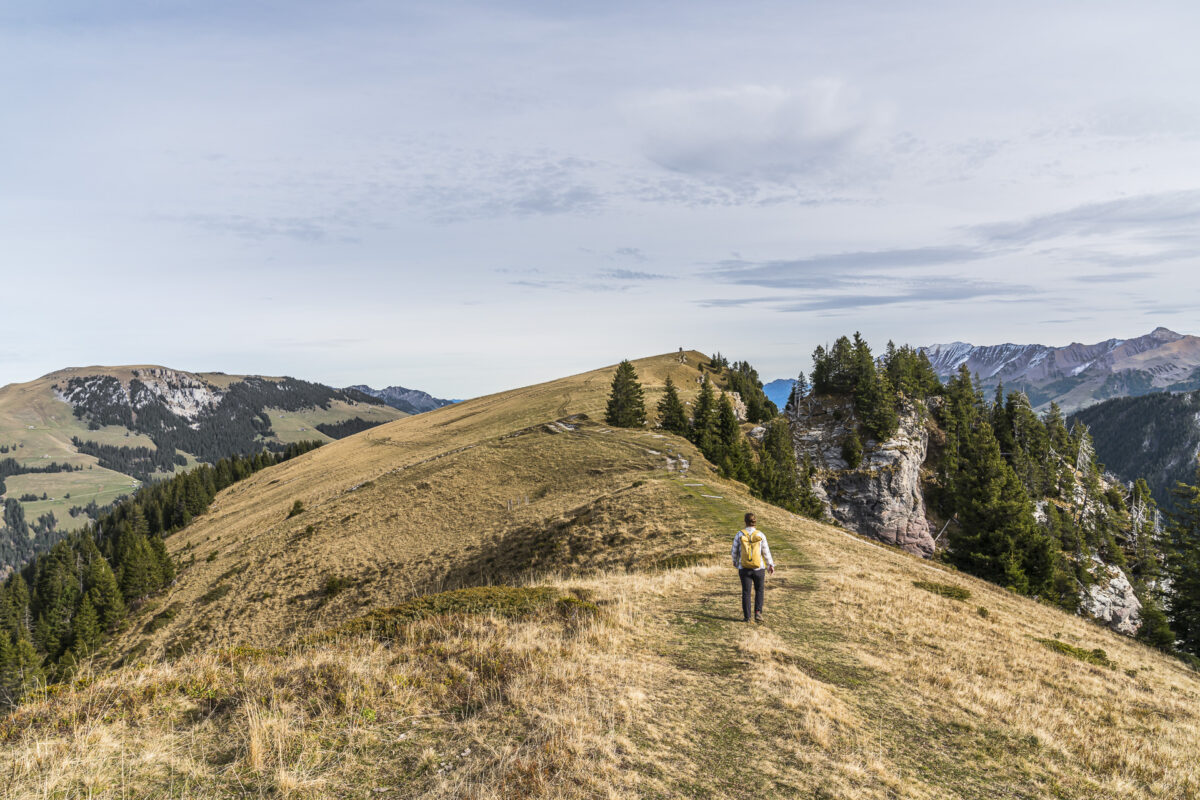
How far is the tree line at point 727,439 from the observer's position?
213 ft

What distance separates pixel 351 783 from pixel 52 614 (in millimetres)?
116026

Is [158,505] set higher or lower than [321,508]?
lower

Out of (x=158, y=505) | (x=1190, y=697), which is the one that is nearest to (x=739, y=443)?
(x=1190, y=697)

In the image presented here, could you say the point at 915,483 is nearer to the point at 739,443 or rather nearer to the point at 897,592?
the point at 739,443

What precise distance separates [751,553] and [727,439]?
2338 inches

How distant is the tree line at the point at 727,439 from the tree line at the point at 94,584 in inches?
Answer: 2214

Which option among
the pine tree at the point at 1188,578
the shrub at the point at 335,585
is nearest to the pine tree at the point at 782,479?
the pine tree at the point at 1188,578

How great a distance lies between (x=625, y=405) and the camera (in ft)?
243

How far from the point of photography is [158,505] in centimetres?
12612

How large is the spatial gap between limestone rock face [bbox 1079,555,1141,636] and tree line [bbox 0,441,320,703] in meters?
99.1

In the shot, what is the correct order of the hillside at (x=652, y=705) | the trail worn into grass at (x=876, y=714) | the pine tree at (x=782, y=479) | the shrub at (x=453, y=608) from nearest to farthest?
the hillside at (x=652, y=705), the trail worn into grass at (x=876, y=714), the shrub at (x=453, y=608), the pine tree at (x=782, y=479)

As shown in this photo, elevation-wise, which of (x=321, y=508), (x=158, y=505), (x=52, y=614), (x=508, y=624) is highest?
(x=508, y=624)

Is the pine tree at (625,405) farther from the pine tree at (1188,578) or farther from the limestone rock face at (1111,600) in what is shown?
the limestone rock face at (1111,600)

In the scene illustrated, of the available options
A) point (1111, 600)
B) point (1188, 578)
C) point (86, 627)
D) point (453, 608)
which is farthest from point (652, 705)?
point (1111, 600)
